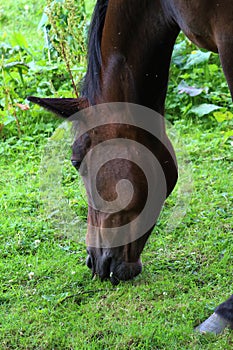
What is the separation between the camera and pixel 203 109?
564 cm

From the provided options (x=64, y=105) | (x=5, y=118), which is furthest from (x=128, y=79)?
(x=5, y=118)

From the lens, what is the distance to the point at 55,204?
458 cm

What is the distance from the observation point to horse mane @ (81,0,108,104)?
10.3 ft

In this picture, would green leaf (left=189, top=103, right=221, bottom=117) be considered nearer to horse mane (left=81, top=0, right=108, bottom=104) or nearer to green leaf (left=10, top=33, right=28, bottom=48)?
green leaf (left=10, top=33, right=28, bottom=48)

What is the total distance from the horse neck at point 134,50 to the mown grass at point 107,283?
3.36 feet

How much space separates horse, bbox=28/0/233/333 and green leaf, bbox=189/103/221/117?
7.51ft

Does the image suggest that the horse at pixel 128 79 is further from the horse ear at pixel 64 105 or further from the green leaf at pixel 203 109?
the green leaf at pixel 203 109

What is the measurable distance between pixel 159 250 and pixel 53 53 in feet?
9.70

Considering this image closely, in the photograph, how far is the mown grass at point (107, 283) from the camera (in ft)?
10.3

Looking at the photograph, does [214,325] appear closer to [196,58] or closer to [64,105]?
[64,105]

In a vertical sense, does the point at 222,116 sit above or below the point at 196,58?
below

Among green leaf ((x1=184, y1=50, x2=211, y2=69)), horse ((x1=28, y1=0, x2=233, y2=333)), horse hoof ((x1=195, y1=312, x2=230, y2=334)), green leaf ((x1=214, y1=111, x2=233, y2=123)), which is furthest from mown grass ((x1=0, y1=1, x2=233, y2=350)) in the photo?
green leaf ((x1=184, y1=50, x2=211, y2=69))

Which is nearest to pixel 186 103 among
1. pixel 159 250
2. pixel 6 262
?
pixel 159 250

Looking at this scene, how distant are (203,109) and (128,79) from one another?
2607 millimetres
